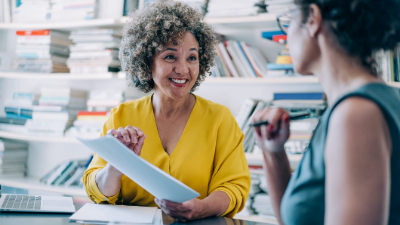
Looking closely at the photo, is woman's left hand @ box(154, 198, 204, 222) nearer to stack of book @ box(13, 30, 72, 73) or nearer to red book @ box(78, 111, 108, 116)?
red book @ box(78, 111, 108, 116)

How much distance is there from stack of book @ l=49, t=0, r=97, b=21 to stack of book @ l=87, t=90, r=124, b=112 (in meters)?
0.53

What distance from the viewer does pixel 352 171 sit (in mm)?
511

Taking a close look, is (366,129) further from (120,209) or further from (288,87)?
(288,87)

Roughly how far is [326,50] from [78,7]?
222 cm

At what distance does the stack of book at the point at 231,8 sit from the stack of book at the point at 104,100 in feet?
2.79

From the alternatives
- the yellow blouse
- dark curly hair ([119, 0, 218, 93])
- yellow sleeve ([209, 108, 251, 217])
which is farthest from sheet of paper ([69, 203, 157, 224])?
dark curly hair ([119, 0, 218, 93])

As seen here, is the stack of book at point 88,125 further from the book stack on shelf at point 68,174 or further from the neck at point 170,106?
the neck at point 170,106

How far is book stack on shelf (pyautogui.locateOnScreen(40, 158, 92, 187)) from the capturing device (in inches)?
98.3

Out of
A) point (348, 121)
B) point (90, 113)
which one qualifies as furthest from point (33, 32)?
point (348, 121)

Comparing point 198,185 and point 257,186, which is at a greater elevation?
point 198,185

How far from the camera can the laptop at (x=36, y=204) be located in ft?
3.40

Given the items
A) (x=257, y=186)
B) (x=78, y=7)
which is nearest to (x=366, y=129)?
(x=257, y=186)

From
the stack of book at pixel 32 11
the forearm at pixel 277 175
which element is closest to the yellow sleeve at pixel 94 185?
the forearm at pixel 277 175

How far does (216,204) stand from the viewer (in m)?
1.11
